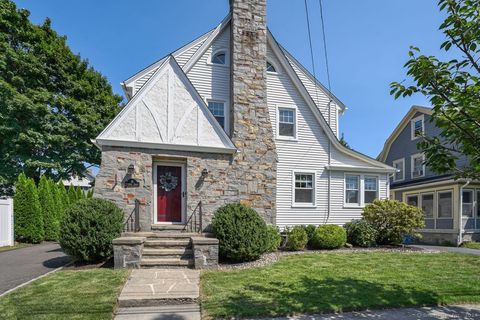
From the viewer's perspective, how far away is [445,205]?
1673 centimetres

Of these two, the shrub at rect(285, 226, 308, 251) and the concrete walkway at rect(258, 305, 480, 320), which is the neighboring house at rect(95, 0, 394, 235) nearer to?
the shrub at rect(285, 226, 308, 251)

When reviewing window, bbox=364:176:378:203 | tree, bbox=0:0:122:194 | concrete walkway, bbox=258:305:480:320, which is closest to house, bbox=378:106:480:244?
window, bbox=364:176:378:203

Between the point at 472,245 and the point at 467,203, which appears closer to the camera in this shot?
the point at 472,245

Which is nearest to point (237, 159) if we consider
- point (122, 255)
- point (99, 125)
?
point (122, 255)

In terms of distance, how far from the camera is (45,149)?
1864 cm

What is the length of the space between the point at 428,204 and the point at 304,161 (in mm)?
10509

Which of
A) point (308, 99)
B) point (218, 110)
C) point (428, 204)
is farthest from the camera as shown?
point (428, 204)

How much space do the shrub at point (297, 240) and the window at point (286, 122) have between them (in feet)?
14.0

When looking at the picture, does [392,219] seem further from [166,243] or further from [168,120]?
[168,120]

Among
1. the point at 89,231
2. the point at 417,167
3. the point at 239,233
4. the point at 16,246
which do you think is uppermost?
the point at 417,167

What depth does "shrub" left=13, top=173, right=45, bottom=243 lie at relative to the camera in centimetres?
1240

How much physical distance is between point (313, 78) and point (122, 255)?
451 inches

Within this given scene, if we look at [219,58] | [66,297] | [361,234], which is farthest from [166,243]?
[219,58]

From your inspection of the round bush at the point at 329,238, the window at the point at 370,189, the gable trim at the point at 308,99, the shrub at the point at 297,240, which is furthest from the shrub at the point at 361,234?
the gable trim at the point at 308,99
